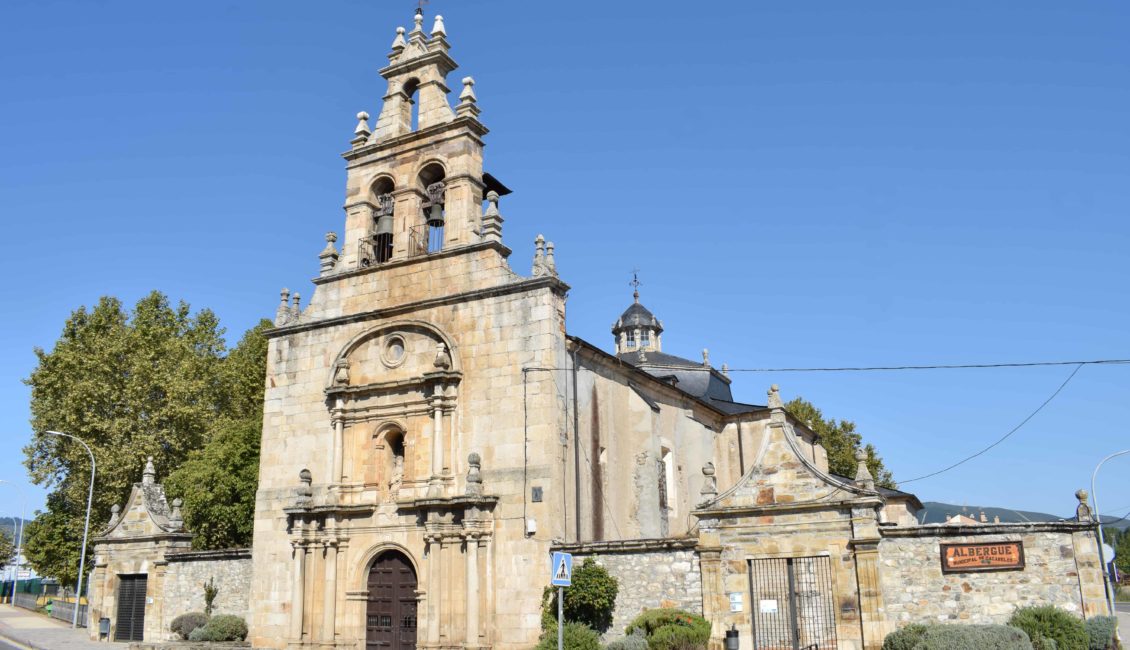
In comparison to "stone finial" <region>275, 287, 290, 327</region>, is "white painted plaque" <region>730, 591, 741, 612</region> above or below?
below

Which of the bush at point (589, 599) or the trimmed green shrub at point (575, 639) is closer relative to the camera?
the trimmed green shrub at point (575, 639)

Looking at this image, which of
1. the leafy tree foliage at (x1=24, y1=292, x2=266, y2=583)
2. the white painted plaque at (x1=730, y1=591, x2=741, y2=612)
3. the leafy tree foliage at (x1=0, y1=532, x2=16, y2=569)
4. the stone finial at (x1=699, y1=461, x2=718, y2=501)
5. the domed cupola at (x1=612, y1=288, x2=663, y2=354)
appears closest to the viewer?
the white painted plaque at (x1=730, y1=591, x2=741, y2=612)

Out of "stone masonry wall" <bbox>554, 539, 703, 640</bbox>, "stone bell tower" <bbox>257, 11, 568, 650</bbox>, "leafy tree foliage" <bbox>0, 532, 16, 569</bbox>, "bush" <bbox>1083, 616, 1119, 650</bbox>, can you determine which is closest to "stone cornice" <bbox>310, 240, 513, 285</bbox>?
"stone bell tower" <bbox>257, 11, 568, 650</bbox>

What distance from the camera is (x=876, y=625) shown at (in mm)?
17375

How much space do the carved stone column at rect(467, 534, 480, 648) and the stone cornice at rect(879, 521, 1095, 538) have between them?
353 inches

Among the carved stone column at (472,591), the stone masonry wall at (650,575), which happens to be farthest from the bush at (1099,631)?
the carved stone column at (472,591)

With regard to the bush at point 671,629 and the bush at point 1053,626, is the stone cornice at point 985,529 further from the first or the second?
the bush at point 671,629

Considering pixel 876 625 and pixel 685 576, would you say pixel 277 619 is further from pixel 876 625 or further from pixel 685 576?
pixel 876 625

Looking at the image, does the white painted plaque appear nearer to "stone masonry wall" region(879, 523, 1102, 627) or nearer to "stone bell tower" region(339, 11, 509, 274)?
"stone masonry wall" region(879, 523, 1102, 627)

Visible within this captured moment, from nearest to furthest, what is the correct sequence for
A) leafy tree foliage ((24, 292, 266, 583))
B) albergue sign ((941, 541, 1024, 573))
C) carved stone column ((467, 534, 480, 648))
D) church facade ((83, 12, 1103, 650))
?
albergue sign ((941, 541, 1024, 573)) < church facade ((83, 12, 1103, 650)) < carved stone column ((467, 534, 480, 648)) < leafy tree foliage ((24, 292, 266, 583))

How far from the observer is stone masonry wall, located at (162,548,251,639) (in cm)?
2553

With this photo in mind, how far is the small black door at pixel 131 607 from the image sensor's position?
2805 centimetres

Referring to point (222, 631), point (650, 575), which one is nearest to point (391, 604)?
point (222, 631)

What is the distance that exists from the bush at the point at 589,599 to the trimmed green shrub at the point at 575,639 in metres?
0.36
